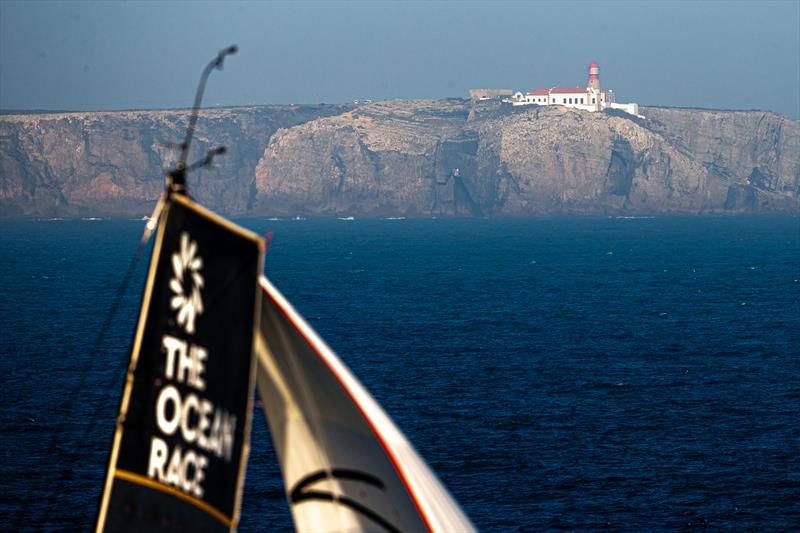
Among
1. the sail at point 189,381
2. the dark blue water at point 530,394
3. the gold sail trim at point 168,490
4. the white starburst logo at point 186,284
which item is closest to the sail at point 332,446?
the sail at point 189,381

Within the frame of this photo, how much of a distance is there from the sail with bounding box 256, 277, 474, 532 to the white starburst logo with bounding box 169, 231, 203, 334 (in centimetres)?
75

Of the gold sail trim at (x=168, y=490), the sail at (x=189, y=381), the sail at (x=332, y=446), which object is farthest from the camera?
the sail at (x=332, y=446)

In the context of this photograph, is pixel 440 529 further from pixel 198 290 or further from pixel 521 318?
pixel 521 318

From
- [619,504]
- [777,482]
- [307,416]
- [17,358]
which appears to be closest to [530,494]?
[619,504]

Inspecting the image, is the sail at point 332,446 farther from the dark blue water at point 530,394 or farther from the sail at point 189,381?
the dark blue water at point 530,394

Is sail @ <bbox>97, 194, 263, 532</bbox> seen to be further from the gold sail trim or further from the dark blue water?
the dark blue water

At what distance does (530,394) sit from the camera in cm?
6894

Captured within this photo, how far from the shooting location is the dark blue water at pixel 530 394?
151 ft

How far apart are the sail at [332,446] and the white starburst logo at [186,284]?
2.47 ft

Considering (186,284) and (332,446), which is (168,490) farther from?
(186,284)

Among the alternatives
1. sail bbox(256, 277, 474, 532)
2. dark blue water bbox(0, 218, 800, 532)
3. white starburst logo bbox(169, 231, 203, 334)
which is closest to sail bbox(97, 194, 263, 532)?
white starburst logo bbox(169, 231, 203, 334)

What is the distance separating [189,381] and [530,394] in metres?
58.4

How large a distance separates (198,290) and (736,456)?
150 feet

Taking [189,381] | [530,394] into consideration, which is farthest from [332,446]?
[530,394]
